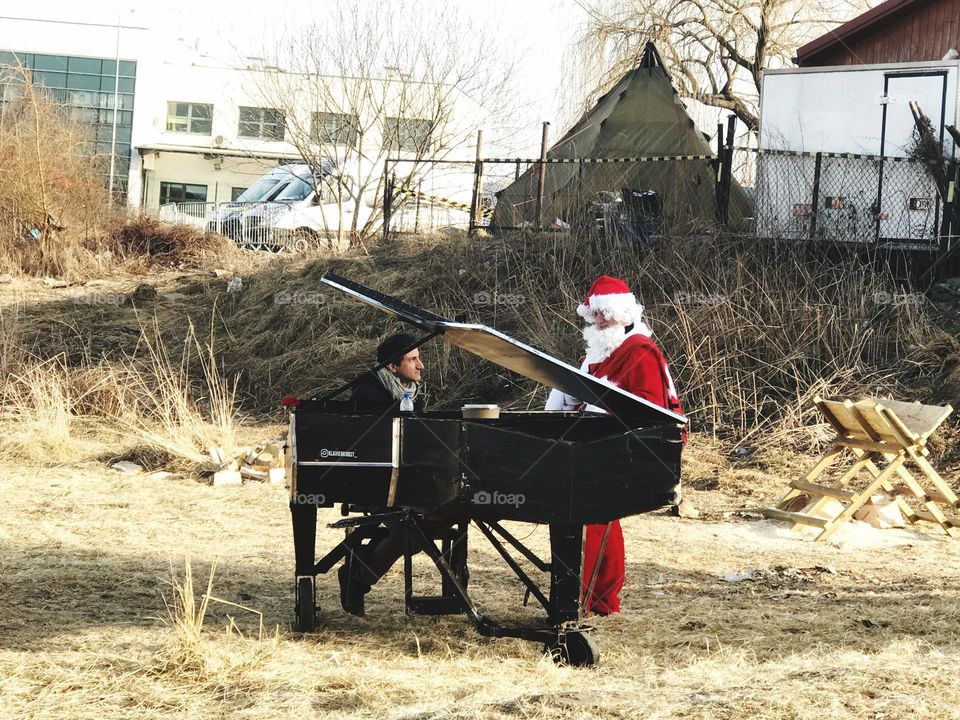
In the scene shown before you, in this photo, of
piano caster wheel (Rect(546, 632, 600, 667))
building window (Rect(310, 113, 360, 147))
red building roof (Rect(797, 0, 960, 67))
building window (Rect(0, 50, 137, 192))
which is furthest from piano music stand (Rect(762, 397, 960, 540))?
building window (Rect(0, 50, 137, 192))

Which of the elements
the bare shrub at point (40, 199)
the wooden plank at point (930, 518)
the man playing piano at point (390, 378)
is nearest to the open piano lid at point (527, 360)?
the man playing piano at point (390, 378)

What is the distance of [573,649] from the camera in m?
5.56

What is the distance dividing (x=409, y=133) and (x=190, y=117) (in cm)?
3080

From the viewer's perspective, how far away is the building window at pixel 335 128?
23.9 m

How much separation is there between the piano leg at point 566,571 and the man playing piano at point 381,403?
81cm

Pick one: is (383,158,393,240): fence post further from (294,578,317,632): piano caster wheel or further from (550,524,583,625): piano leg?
(550,524,583,625): piano leg

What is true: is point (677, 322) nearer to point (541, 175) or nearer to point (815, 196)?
point (815, 196)

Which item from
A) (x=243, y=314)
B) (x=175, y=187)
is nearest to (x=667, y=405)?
(x=243, y=314)

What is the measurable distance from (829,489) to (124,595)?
222 inches

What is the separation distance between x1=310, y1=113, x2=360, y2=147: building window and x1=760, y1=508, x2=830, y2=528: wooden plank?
15.3 metres

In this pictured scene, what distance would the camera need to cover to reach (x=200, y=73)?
53438mm

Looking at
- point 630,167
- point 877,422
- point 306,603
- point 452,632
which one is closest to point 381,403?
point 306,603

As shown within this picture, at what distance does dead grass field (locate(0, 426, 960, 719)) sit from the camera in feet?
15.4

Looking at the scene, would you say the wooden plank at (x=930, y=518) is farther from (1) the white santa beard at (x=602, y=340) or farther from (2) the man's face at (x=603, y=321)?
(2) the man's face at (x=603, y=321)
